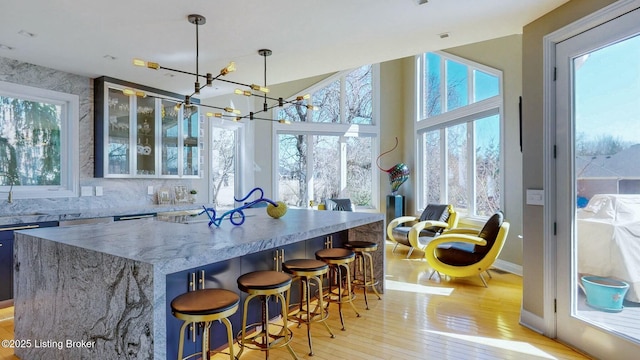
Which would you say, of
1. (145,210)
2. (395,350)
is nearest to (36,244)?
(145,210)

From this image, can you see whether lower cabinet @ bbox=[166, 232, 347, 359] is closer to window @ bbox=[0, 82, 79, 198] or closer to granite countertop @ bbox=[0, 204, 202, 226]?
granite countertop @ bbox=[0, 204, 202, 226]

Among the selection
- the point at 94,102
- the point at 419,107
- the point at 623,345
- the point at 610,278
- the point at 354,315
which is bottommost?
the point at 354,315

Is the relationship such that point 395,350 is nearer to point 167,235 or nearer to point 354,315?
point 354,315

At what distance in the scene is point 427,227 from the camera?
5305mm

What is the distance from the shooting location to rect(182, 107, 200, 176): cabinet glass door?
509cm

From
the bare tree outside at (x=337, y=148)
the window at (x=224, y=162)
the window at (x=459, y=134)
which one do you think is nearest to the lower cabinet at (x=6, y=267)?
the window at (x=224, y=162)

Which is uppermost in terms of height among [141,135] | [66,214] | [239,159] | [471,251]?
[141,135]

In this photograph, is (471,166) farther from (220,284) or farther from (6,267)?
(6,267)

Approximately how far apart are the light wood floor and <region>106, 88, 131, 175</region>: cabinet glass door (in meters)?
1.88

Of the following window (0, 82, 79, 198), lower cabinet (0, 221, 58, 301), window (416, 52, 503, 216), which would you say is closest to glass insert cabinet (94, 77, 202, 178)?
window (0, 82, 79, 198)

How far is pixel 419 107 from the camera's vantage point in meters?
6.82

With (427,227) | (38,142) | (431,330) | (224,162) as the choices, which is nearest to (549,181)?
(431,330)

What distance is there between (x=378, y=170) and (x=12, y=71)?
581 centimetres

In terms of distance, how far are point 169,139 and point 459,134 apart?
15.3 feet
